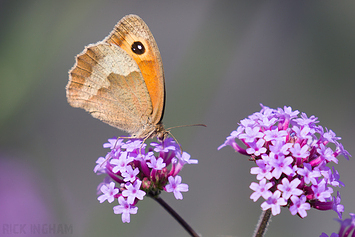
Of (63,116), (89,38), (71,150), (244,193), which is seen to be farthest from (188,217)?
(89,38)

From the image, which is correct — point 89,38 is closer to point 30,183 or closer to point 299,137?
point 30,183

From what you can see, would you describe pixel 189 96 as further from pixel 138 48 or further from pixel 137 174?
pixel 137 174

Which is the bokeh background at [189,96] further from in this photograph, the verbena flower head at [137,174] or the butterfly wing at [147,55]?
the verbena flower head at [137,174]

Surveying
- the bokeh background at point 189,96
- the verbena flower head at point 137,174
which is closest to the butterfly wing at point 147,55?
the verbena flower head at point 137,174

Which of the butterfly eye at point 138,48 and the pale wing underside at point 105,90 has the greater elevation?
the butterfly eye at point 138,48

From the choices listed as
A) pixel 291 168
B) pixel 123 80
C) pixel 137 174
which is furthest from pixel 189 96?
pixel 291 168
